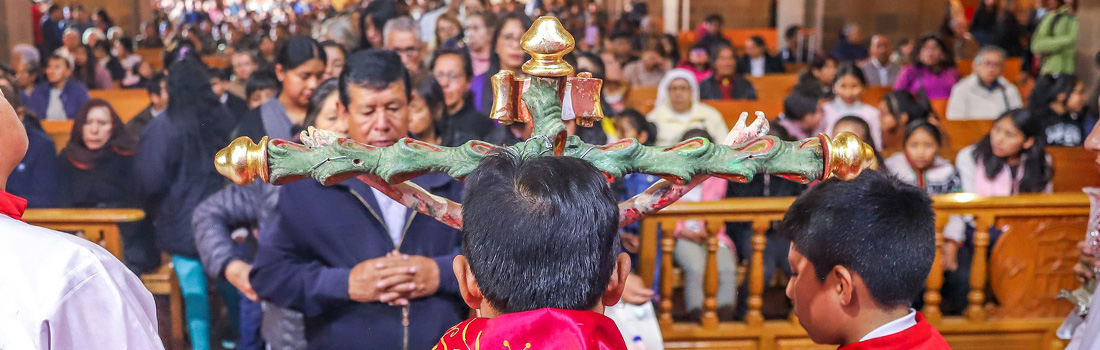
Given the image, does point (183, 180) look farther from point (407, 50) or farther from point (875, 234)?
point (875, 234)

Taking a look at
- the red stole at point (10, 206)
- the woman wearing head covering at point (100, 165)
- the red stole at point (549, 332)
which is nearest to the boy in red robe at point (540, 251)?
the red stole at point (549, 332)

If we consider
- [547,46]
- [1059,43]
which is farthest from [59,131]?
[1059,43]

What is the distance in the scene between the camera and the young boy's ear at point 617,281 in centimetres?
134

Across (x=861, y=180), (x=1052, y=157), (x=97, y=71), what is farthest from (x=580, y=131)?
(x=97, y=71)

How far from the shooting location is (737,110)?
7117 millimetres

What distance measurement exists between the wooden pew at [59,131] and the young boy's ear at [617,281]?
16.5ft

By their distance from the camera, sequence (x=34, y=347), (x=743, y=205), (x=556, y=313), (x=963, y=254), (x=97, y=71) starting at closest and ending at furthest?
1. (x=556, y=313)
2. (x=34, y=347)
3. (x=743, y=205)
4. (x=963, y=254)
5. (x=97, y=71)

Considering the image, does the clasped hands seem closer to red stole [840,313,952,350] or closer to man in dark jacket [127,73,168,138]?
red stole [840,313,952,350]

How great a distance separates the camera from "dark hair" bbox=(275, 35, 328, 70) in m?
4.89

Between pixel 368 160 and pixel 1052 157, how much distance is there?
498 cm

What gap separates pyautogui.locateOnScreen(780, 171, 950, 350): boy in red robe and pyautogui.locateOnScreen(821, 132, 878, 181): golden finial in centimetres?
65

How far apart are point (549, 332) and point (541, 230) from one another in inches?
4.8

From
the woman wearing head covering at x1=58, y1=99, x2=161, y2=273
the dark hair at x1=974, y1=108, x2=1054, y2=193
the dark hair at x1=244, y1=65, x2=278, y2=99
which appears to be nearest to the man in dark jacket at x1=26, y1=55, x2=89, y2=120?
the dark hair at x1=244, y1=65, x2=278, y2=99

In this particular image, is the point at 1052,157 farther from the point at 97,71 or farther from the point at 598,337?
the point at 97,71
